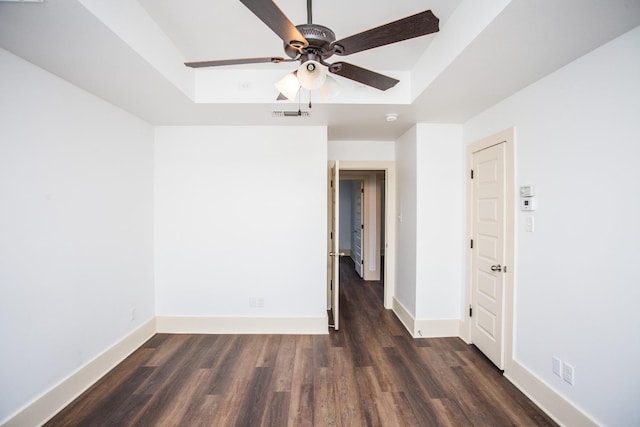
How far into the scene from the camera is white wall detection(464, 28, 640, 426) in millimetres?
1414

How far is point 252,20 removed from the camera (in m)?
1.75

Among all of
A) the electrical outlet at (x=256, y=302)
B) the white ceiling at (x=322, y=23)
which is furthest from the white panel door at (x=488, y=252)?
the electrical outlet at (x=256, y=302)

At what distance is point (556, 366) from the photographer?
1815 mm

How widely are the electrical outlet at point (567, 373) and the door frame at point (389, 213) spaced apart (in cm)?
211

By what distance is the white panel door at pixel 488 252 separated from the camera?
234 cm

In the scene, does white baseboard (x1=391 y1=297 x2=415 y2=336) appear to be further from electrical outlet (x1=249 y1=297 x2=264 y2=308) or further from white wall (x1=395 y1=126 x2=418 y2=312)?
electrical outlet (x1=249 y1=297 x2=264 y2=308)

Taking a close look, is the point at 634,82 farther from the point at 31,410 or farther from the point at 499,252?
the point at 31,410

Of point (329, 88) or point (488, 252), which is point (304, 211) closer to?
point (329, 88)

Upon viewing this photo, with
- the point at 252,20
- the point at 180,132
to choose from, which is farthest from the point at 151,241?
the point at 252,20

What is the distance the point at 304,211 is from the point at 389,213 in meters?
1.41

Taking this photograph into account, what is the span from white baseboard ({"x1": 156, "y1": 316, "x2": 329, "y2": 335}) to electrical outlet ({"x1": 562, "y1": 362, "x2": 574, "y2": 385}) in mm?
2065

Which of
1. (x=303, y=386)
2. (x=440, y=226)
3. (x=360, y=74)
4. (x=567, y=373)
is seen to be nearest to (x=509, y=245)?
(x=440, y=226)

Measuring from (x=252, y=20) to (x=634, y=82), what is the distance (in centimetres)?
228

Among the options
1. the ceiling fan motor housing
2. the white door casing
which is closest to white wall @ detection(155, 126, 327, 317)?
the white door casing
